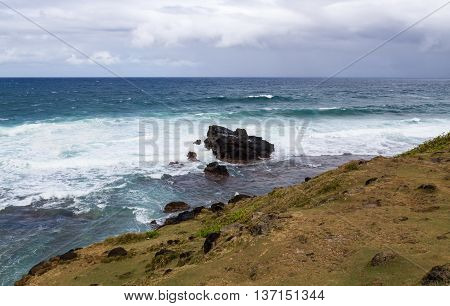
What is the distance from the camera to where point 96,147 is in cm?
3662

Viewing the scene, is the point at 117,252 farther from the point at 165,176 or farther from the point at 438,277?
the point at 165,176

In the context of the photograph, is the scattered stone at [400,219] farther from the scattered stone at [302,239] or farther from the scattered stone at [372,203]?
the scattered stone at [302,239]

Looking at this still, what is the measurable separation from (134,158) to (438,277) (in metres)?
28.1

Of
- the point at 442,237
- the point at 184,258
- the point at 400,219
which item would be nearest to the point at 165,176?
the point at 184,258

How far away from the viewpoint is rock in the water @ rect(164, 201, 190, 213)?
2156cm

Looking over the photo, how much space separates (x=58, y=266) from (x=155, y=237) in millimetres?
3323

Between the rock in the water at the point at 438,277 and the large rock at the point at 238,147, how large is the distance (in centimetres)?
2592

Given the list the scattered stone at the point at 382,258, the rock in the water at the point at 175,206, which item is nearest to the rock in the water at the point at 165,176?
the rock in the water at the point at 175,206

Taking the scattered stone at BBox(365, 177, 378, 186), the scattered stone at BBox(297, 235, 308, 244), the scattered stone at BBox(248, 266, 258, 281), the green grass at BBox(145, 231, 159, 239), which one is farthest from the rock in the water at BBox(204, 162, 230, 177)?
the scattered stone at BBox(248, 266, 258, 281)

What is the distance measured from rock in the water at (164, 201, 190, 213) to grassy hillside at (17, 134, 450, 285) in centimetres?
584

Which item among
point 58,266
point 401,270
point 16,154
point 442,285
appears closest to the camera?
point 442,285

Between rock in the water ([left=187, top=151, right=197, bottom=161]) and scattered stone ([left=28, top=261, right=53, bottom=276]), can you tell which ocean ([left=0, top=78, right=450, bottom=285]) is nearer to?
rock in the water ([left=187, top=151, right=197, bottom=161])
